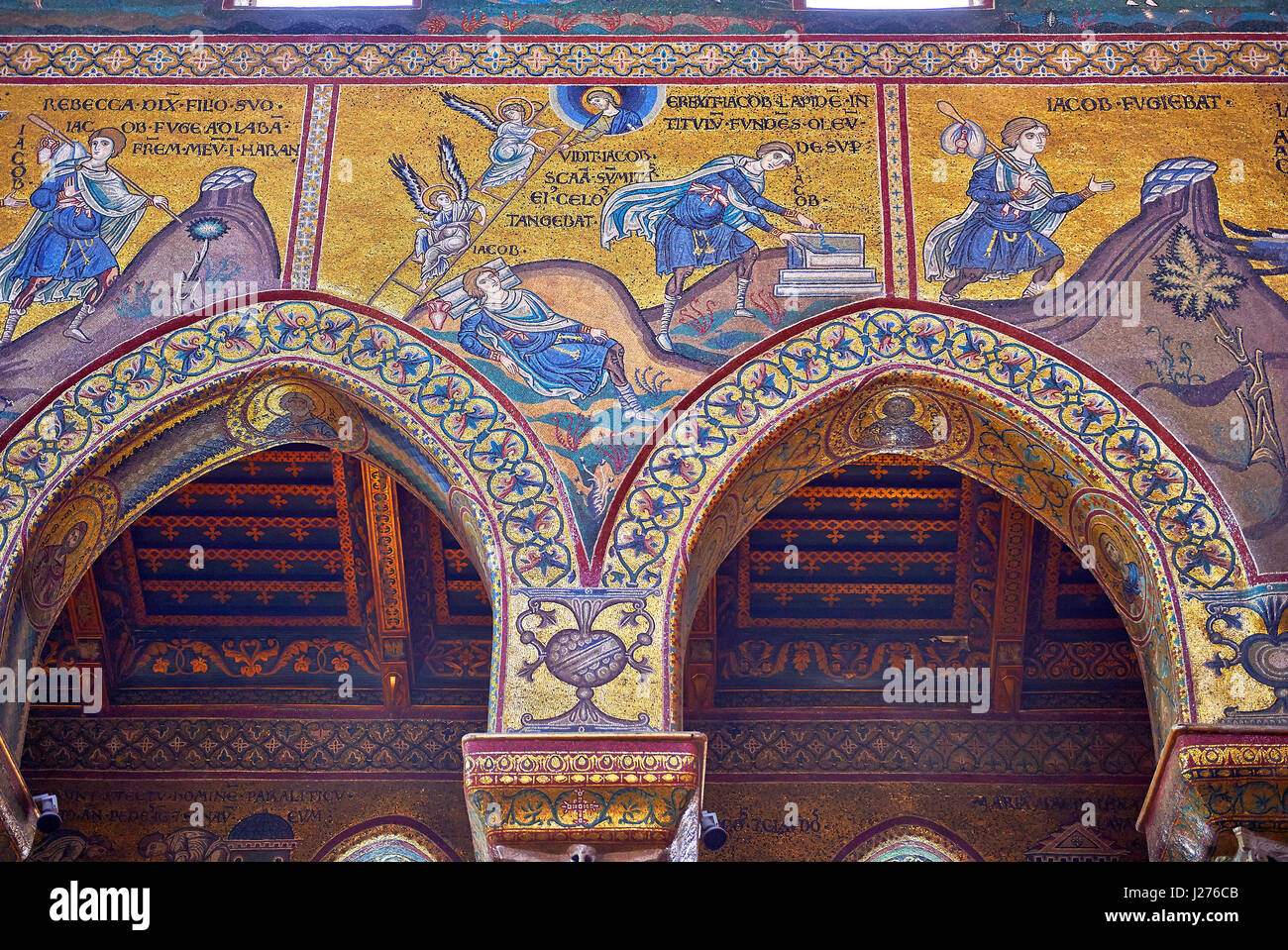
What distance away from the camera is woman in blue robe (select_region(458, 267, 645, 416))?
29.1ft

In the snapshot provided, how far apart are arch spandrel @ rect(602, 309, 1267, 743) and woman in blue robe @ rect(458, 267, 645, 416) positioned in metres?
0.51

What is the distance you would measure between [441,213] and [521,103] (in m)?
0.89

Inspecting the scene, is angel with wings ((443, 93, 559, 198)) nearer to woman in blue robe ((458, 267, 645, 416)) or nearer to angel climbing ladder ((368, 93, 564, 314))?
angel climbing ladder ((368, 93, 564, 314))

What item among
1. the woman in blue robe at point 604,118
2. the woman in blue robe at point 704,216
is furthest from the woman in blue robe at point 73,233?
the woman in blue robe at point 704,216

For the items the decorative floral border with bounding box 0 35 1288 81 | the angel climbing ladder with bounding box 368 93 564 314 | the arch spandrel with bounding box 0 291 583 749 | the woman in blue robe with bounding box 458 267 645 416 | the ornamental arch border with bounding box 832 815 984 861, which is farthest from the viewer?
the ornamental arch border with bounding box 832 815 984 861

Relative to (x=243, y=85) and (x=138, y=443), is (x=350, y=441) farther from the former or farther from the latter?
(x=243, y=85)

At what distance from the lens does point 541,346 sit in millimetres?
9000

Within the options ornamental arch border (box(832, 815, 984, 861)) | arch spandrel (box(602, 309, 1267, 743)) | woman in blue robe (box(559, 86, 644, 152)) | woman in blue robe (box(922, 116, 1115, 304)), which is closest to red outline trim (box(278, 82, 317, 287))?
woman in blue robe (box(559, 86, 644, 152))

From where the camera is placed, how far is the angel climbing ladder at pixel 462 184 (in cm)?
923

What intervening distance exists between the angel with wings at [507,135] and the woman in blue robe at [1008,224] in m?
2.35

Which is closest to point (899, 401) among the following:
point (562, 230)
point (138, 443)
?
point (562, 230)

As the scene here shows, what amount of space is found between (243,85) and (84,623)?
14.3 feet

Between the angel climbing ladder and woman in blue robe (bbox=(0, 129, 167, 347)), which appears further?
the angel climbing ladder

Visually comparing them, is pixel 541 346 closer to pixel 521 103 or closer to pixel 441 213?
pixel 441 213
